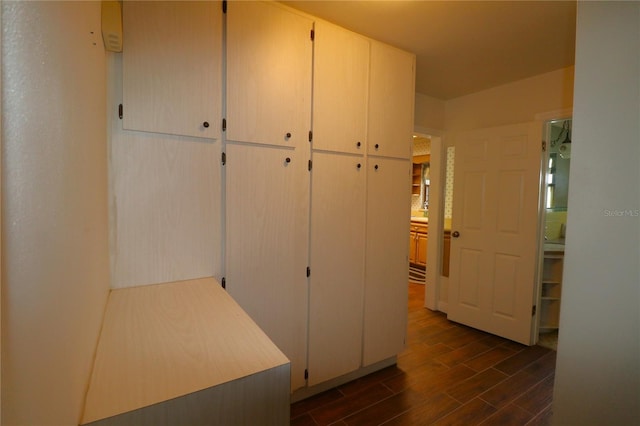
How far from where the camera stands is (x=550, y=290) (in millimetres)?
3148

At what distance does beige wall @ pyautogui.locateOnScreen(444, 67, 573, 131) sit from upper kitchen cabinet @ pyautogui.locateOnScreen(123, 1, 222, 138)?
2.77 meters

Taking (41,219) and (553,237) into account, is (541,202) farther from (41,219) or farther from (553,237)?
(41,219)

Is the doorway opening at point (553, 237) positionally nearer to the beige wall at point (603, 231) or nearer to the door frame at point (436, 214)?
the door frame at point (436, 214)

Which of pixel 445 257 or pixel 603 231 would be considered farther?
pixel 445 257

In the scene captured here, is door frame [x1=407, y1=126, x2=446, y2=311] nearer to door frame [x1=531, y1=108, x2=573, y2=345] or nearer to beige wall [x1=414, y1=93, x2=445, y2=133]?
beige wall [x1=414, y1=93, x2=445, y2=133]

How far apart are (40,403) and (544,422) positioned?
245cm

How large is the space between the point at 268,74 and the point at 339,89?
49cm

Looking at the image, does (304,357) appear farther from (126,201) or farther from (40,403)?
(40,403)

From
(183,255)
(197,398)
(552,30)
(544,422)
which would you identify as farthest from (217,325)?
(552,30)

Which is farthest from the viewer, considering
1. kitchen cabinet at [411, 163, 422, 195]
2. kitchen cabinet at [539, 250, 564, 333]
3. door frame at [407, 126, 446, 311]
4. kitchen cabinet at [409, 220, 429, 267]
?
kitchen cabinet at [411, 163, 422, 195]

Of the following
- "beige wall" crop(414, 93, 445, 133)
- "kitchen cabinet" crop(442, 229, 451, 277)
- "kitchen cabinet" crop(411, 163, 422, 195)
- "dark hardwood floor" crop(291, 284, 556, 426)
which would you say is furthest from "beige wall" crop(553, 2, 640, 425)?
"kitchen cabinet" crop(411, 163, 422, 195)

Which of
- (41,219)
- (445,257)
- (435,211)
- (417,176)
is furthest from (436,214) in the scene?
(41,219)

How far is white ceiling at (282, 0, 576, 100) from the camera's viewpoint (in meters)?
1.85

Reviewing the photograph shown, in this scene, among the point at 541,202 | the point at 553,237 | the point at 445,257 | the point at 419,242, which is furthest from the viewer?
the point at 419,242
